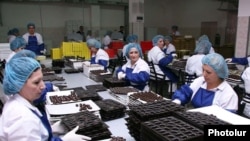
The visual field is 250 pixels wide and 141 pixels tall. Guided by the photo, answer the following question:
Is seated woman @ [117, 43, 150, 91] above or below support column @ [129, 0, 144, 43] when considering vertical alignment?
below

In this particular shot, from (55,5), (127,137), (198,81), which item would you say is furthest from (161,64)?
(55,5)

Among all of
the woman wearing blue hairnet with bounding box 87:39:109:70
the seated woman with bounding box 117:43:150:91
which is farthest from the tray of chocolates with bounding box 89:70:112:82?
the woman wearing blue hairnet with bounding box 87:39:109:70

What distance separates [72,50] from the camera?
17.1ft

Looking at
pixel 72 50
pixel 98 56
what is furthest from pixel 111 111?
pixel 72 50

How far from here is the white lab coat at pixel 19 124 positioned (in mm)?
1134

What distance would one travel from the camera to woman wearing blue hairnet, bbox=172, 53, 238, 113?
78.9 inches

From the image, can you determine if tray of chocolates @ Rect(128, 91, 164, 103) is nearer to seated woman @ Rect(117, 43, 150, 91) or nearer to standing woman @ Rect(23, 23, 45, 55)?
seated woman @ Rect(117, 43, 150, 91)

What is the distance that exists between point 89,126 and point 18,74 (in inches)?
21.7

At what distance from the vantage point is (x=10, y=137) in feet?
3.75

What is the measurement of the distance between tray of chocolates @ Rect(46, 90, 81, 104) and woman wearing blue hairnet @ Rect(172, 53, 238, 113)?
1063mm

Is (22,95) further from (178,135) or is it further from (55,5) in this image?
(55,5)

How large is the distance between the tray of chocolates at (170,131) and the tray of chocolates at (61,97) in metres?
1.06

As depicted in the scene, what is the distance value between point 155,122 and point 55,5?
28.8 feet

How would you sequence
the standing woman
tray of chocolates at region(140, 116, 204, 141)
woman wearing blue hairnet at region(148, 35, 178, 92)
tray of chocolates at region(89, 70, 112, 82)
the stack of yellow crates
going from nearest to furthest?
tray of chocolates at region(140, 116, 204, 141), tray of chocolates at region(89, 70, 112, 82), woman wearing blue hairnet at region(148, 35, 178, 92), the stack of yellow crates, the standing woman
